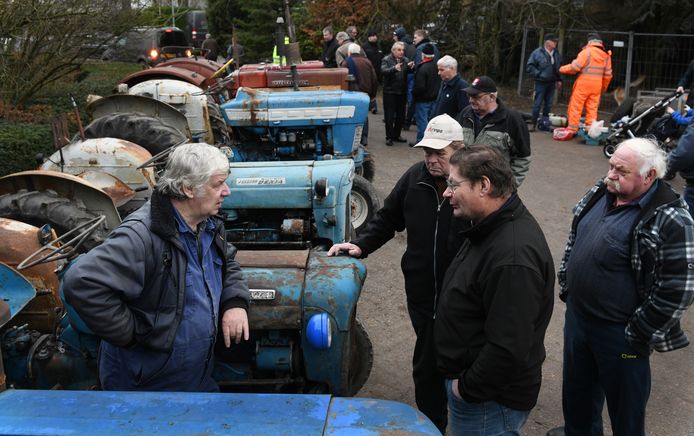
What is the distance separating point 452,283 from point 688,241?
107 cm

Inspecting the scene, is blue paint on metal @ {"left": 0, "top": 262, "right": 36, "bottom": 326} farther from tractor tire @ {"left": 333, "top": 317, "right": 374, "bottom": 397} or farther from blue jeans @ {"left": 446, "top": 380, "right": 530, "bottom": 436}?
blue jeans @ {"left": 446, "top": 380, "right": 530, "bottom": 436}

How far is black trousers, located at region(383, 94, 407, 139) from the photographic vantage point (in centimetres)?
1089

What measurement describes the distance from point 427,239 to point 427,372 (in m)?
0.71

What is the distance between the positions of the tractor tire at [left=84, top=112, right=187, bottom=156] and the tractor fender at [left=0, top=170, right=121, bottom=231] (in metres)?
1.50

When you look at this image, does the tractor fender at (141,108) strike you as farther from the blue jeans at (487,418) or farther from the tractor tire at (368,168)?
the blue jeans at (487,418)

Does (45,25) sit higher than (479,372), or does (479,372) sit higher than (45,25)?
(45,25)

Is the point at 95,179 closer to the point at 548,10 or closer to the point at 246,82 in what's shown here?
the point at 246,82

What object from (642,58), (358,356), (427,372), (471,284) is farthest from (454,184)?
(642,58)

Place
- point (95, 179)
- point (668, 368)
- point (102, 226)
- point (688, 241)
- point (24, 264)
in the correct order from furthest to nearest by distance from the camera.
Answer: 1. point (95, 179)
2. point (668, 368)
3. point (102, 226)
4. point (24, 264)
5. point (688, 241)

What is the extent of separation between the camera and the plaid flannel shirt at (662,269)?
9.37 feet

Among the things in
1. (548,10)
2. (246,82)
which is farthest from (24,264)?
(548,10)

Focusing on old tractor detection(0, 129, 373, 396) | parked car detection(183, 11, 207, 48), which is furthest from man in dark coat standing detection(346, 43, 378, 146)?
parked car detection(183, 11, 207, 48)

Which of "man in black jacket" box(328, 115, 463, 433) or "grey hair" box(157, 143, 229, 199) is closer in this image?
"grey hair" box(157, 143, 229, 199)

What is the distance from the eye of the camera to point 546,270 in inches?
97.2
